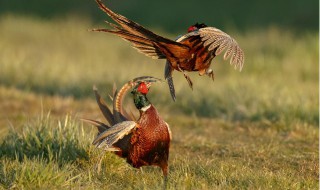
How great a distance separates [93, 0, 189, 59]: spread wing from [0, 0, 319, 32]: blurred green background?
10851 mm

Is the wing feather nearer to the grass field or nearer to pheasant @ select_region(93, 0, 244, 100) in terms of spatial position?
pheasant @ select_region(93, 0, 244, 100)

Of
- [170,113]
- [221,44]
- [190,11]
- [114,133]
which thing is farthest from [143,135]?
[190,11]

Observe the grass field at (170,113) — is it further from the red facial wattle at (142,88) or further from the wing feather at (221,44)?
the wing feather at (221,44)

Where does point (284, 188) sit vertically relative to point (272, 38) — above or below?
below

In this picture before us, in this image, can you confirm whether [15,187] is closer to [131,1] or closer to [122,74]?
[122,74]

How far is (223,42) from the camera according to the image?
459 cm

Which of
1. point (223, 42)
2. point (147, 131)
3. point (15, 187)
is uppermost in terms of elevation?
point (223, 42)

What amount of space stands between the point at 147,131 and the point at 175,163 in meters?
0.95

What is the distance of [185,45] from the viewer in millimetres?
→ 4707

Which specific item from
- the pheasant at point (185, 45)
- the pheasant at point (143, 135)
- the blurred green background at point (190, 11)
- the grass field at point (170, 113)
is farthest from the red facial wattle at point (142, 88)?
the blurred green background at point (190, 11)

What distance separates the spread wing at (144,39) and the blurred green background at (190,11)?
427 inches

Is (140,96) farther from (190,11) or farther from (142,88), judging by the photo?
(190,11)

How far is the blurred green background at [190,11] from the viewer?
1620 cm

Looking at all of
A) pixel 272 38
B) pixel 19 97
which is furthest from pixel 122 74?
pixel 272 38
